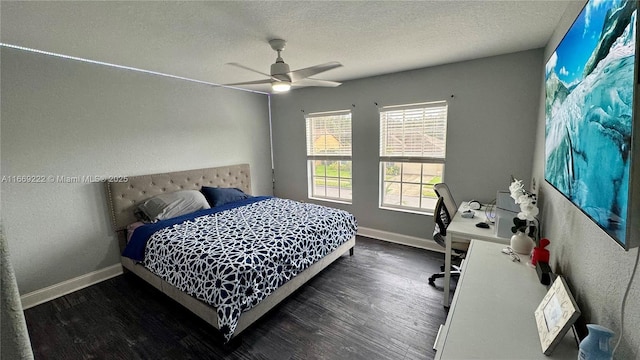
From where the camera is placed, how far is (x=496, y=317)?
1.10m

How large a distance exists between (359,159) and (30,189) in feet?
12.2

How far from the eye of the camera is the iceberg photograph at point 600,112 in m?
0.67

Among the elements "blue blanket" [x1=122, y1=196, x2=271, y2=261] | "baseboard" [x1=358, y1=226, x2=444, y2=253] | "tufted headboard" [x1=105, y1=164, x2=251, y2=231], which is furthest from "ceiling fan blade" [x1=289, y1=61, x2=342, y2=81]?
"baseboard" [x1=358, y1=226, x2=444, y2=253]

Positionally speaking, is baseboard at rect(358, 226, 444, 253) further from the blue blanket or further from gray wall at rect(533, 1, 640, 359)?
the blue blanket

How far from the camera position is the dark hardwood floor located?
1906 mm

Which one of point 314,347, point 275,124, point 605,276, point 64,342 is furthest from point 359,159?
point 64,342

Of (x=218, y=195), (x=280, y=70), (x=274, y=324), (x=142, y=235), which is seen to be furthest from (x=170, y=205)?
(x=280, y=70)

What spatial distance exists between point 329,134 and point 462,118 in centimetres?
196

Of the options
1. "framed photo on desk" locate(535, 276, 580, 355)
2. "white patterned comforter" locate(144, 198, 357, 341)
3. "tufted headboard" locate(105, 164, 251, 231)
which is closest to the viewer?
"framed photo on desk" locate(535, 276, 580, 355)

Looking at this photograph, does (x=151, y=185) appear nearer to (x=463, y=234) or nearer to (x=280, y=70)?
(x=280, y=70)

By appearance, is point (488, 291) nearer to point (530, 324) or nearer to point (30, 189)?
point (530, 324)

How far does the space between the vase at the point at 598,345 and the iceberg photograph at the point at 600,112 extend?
270 mm

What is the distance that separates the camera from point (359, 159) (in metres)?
3.98

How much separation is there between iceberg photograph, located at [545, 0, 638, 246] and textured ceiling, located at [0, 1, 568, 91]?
3.07ft
